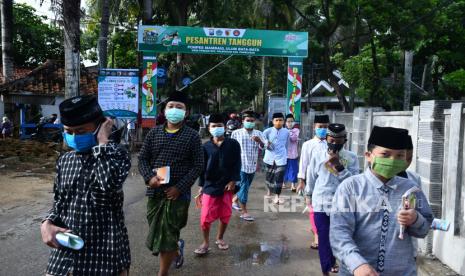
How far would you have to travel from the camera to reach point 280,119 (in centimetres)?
913

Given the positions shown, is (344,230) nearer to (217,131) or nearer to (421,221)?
(421,221)

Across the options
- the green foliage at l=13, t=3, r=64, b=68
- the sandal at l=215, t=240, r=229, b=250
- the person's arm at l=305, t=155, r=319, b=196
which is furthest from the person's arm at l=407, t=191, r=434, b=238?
the green foliage at l=13, t=3, r=64, b=68

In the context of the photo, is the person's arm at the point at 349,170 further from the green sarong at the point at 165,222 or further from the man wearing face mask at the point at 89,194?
the man wearing face mask at the point at 89,194

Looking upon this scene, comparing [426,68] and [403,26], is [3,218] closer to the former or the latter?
[403,26]

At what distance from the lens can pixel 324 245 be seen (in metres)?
4.55

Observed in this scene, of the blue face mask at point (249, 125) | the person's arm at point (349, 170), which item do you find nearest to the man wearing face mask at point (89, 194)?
the person's arm at point (349, 170)

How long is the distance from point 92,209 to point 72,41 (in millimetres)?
9120

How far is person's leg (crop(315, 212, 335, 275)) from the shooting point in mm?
4520

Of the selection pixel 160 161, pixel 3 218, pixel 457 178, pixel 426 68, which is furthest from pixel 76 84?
pixel 426 68

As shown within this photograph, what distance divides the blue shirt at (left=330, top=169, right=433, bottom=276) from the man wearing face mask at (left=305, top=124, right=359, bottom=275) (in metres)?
1.84

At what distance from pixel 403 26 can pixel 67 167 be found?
15340 mm

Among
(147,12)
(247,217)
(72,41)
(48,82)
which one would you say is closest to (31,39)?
(48,82)

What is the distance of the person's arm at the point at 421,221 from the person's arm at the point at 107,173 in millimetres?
1575

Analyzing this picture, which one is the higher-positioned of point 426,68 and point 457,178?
point 426,68
